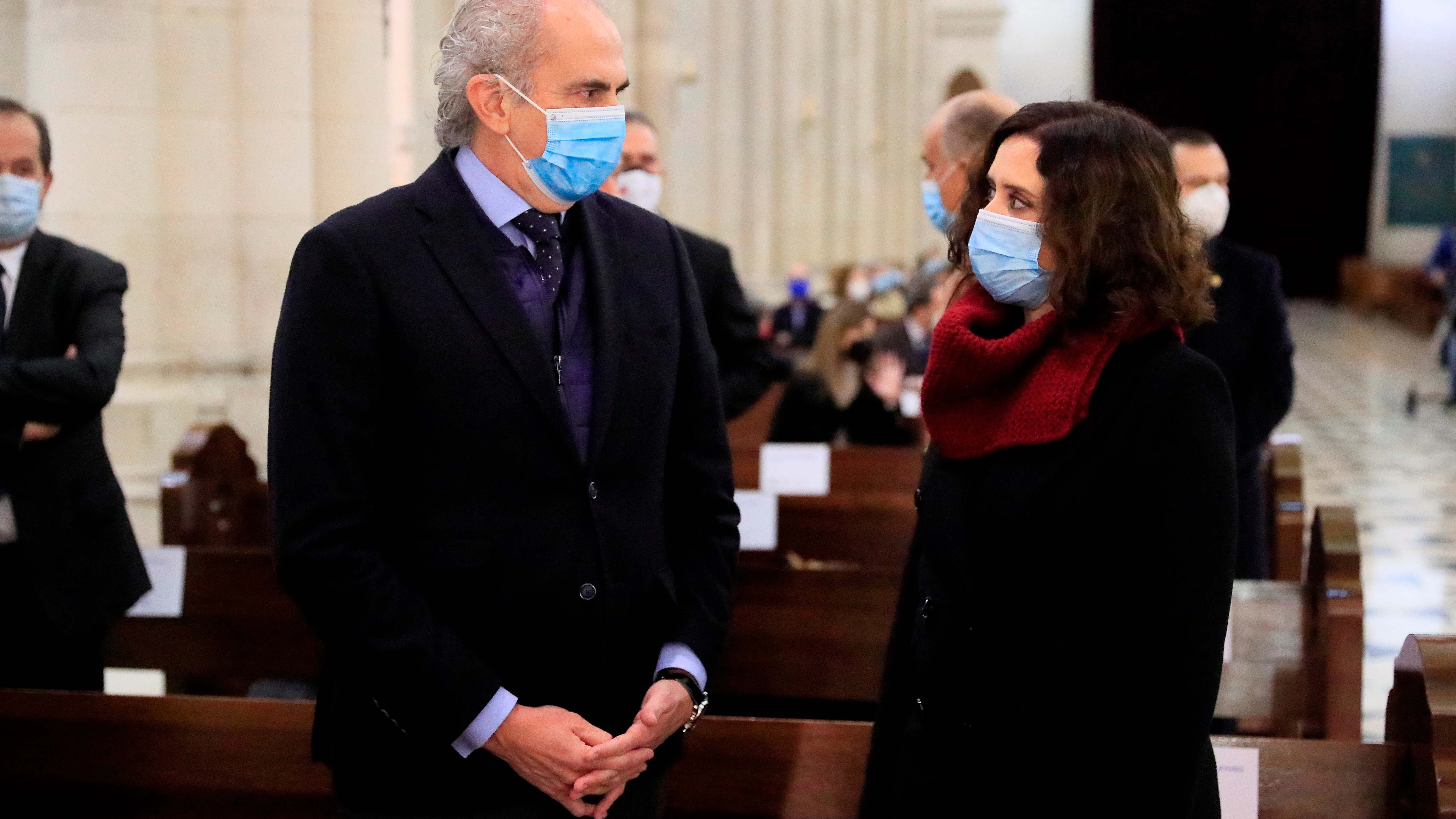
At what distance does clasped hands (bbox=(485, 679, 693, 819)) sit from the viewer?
198cm

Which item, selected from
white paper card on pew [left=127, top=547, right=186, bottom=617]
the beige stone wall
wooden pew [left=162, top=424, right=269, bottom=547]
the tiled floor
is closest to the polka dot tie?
white paper card on pew [left=127, top=547, right=186, bottom=617]

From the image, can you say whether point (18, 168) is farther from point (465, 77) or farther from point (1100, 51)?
point (1100, 51)

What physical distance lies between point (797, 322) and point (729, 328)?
965cm

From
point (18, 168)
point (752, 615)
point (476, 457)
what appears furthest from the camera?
point (752, 615)

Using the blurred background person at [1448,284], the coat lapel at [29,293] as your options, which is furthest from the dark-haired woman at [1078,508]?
the blurred background person at [1448,284]

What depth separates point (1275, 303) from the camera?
454cm

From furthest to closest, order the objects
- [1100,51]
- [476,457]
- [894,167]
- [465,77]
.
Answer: [1100,51]
[894,167]
[465,77]
[476,457]

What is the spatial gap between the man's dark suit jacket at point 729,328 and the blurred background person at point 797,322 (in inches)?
348

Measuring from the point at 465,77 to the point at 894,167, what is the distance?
23528mm

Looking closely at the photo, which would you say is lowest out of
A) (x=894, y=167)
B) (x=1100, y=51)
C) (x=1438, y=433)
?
(x=1438, y=433)

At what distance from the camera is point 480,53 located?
6.91 feet

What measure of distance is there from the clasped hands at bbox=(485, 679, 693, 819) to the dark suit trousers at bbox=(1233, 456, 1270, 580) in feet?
9.93

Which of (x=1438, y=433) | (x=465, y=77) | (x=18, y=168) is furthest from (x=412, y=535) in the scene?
(x=1438, y=433)

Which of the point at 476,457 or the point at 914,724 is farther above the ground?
the point at 476,457
